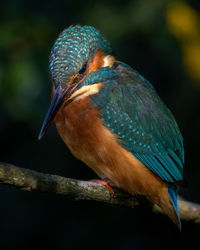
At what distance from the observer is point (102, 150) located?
2291 mm

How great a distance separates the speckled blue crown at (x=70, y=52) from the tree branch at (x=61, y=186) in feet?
1.76

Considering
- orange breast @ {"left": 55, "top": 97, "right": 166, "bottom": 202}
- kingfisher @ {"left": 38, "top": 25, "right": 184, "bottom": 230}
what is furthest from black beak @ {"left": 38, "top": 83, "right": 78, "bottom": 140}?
orange breast @ {"left": 55, "top": 97, "right": 166, "bottom": 202}

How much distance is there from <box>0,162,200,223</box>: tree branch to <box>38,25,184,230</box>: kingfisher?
→ 62mm

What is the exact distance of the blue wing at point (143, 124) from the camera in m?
2.39

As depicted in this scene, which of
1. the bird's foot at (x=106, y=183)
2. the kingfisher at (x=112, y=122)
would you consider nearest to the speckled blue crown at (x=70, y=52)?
the kingfisher at (x=112, y=122)

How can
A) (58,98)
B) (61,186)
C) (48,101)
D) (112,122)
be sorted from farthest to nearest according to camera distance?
(48,101)
(112,122)
(58,98)
(61,186)

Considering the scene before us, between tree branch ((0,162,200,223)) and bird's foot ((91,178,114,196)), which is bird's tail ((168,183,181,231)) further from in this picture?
bird's foot ((91,178,114,196))

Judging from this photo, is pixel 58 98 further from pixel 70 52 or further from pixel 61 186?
pixel 61 186

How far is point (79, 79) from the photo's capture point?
2309mm

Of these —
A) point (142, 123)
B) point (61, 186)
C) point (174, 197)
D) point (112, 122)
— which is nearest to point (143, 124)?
point (142, 123)

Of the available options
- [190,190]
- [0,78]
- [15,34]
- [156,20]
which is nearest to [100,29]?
[156,20]

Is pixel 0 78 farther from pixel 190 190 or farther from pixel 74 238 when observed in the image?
pixel 190 190

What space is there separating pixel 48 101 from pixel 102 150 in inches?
17.4

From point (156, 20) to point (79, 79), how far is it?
0.80 m
